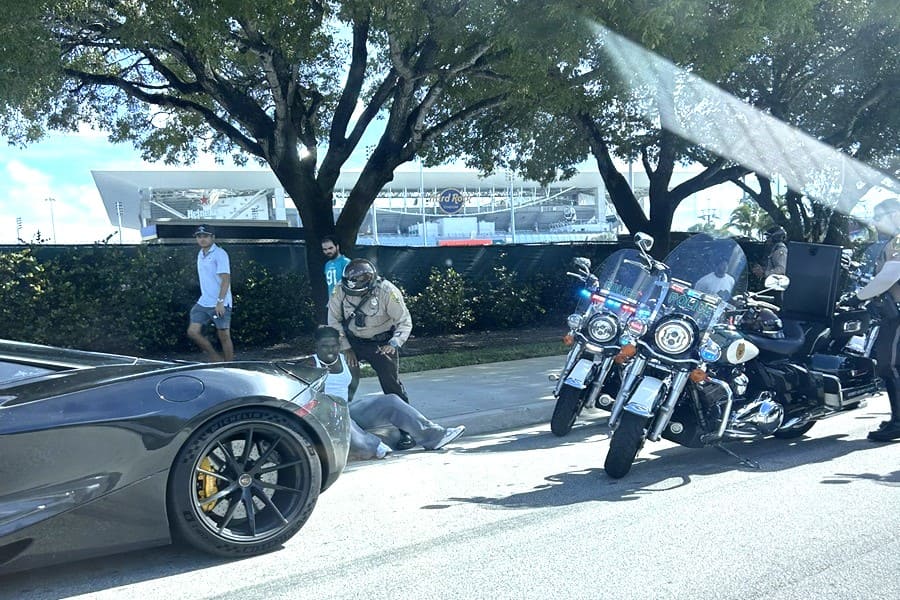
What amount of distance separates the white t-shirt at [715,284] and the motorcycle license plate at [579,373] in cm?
121

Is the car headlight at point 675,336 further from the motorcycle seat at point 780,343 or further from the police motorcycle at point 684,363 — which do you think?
the motorcycle seat at point 780,343

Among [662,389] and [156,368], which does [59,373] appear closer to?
[156,368]

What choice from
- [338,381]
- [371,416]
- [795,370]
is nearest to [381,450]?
[371,416]

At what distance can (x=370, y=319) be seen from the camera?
287 inches

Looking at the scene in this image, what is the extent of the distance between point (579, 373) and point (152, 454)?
3829 mm

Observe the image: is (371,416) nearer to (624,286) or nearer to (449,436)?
(449,436)

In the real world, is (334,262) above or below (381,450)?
above

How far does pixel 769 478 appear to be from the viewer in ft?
19.1

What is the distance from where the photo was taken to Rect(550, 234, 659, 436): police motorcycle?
6676 millimetres

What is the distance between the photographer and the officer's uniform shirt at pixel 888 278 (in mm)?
6672

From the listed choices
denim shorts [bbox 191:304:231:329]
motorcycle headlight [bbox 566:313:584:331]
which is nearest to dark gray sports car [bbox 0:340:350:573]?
motorcycle headlight [bbox 566:313:584:331]

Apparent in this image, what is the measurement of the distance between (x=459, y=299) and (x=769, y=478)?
31.2ft

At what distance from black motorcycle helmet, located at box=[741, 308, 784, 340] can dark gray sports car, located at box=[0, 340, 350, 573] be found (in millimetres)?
3609

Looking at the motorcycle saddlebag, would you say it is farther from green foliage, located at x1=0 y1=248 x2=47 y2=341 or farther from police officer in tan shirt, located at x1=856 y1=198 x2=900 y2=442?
green foliage, located at x1=0 y1=248 x2=47 y2=341
